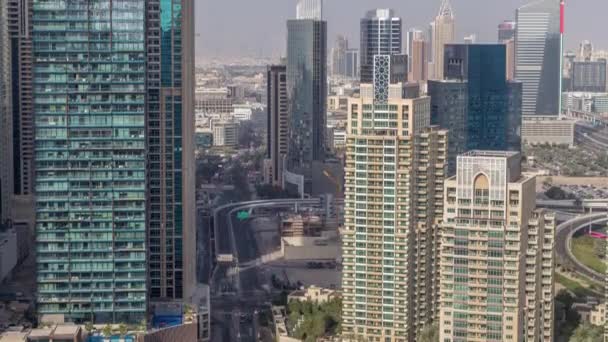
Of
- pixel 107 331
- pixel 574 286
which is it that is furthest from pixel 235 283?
pixel 107 331

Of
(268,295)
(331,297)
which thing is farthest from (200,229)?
(331,297)

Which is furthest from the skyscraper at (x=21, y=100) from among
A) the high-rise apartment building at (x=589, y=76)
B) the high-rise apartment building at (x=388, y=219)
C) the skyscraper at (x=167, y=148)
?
the high-rise apartment building at (x=589, y=76)

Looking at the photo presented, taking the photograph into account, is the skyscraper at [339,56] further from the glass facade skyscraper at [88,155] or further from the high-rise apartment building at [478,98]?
the glass facade skyscraper at [88,155]

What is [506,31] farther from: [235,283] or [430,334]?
[430,334]

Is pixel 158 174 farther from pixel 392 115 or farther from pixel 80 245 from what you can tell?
pixel 392 115

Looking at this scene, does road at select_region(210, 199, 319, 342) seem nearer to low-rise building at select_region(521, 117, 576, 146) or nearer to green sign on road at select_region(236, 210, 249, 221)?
green sign on road at select_region(236, 210, 249, 221)

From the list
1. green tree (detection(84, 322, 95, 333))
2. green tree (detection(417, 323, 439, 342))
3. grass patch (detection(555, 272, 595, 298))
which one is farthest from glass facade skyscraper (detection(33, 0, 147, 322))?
grass patch (detection(555, 272, 595, 298))
